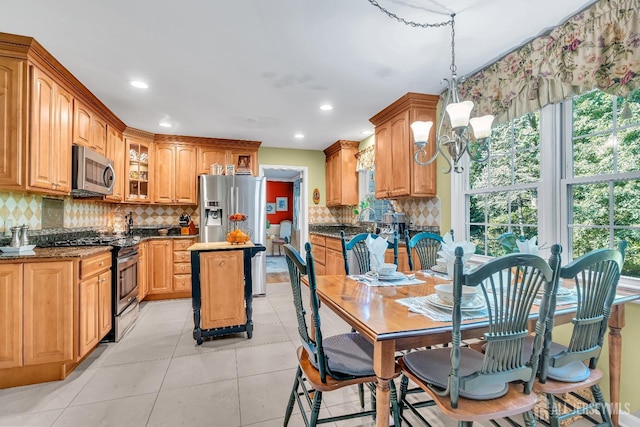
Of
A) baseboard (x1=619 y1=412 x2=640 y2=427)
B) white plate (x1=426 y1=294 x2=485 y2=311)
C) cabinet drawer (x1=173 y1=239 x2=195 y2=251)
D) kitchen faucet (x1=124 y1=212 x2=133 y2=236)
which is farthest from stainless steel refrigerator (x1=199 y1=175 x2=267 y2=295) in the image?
baseboard (x1=619 y1=412 x2=640 y2=427)

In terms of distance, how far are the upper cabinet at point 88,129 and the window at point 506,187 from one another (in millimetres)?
3867

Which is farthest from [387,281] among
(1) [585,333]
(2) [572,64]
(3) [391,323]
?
(2) [572,64]

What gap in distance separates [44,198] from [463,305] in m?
3.67

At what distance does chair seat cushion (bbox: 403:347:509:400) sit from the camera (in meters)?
1.17

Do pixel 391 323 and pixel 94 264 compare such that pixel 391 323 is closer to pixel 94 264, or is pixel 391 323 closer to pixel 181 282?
pixel 94 264

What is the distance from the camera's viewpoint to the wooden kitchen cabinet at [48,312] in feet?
7.11

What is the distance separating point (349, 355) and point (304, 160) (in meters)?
4.60

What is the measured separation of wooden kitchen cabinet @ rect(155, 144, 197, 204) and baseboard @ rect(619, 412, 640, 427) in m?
4.96

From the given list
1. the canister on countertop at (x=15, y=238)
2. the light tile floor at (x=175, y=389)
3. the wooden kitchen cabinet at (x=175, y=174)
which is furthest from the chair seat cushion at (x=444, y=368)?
the wooden kitchen cabinet at (x=175, y=174)

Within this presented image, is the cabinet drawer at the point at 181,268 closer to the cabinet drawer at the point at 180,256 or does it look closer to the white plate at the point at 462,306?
the cabinet drawer at the point at 180,256

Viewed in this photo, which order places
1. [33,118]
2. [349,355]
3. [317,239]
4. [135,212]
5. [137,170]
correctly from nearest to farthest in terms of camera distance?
[349,355]
[33,118]
[137,170]
[135,212]
[317,239]

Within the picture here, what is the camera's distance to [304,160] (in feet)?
19.0

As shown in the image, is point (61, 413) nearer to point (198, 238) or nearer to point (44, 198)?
point (44, 198)

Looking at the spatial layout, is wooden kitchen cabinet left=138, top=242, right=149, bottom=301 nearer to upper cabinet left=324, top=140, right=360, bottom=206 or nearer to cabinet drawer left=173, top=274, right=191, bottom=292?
cabinet drawer left=173, top=274, right=191, bottom=292
